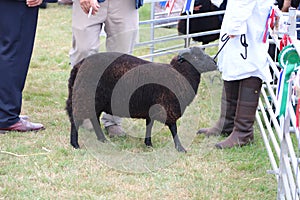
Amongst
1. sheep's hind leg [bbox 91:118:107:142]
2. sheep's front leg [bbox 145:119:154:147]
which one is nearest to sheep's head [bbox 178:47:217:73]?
sheep's front leg [bbox 145:119:154:147]

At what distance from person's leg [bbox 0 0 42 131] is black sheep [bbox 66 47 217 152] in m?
0.63

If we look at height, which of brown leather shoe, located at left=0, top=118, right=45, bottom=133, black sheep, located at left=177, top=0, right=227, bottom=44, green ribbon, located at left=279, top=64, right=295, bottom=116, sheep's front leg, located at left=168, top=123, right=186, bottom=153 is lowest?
brown leather shoe, located at left=0, top=118, right=45, bottom=133

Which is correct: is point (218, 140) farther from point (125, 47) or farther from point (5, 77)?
point (5, 77)

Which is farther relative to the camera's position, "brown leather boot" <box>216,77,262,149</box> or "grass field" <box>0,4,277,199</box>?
"brown leather boot" <box>216,77,262,149</box>

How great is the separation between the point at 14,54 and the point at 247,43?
6.01 ft

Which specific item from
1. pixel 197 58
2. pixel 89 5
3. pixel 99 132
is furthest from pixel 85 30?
pixel 197 58

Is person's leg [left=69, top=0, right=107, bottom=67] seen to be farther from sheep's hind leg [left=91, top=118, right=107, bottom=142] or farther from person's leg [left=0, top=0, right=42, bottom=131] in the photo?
sheep's hind leg [left=91, top=118, right=107, bottom=142]

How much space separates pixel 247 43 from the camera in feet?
16.2

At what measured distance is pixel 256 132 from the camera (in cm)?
560

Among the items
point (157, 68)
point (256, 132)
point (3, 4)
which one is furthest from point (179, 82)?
point (3, 4)

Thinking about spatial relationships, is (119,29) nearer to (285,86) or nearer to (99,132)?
(99,132)

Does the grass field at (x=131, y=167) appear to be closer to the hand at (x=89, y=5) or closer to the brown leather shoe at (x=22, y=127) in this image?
the brown leather shoe at (x=22, y=127)

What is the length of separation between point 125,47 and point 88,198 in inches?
61.6

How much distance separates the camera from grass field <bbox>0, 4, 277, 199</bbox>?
4.25m
